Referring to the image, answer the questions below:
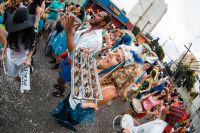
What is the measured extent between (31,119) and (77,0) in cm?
1919

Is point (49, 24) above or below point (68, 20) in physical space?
below

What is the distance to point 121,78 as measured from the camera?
4816 mm

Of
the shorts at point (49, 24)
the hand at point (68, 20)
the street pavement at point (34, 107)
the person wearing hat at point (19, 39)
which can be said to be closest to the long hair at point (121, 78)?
the hand at point (68, 20)

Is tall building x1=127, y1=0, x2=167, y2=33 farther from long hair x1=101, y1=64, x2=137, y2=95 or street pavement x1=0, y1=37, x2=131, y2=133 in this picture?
long hair x1=101, y1=64, x2=137, y2=95

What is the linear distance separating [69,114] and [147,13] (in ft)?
337

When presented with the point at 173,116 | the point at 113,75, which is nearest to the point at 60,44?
the point at 113,75

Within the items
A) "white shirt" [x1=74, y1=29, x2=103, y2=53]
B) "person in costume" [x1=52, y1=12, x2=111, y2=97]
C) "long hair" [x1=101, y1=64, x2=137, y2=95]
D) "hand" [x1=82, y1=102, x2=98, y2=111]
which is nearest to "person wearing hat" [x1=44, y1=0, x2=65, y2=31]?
"person in costume" [x1=52, y1=12, x2=111, y2=97]

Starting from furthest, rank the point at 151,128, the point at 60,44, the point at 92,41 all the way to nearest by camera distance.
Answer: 1. the point at 60,44
2. the point at 92,41
3. the point at 151,128

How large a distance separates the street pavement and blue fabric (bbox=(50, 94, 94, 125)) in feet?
0.76

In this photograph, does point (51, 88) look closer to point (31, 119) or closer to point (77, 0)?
point (31, 119)

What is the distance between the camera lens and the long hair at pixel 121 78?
4819mm

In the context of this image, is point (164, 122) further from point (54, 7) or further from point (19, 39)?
point (54, 7)

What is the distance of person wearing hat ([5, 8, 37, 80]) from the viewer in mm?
4527

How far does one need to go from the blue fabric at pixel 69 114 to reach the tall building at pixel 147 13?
96844 mm
